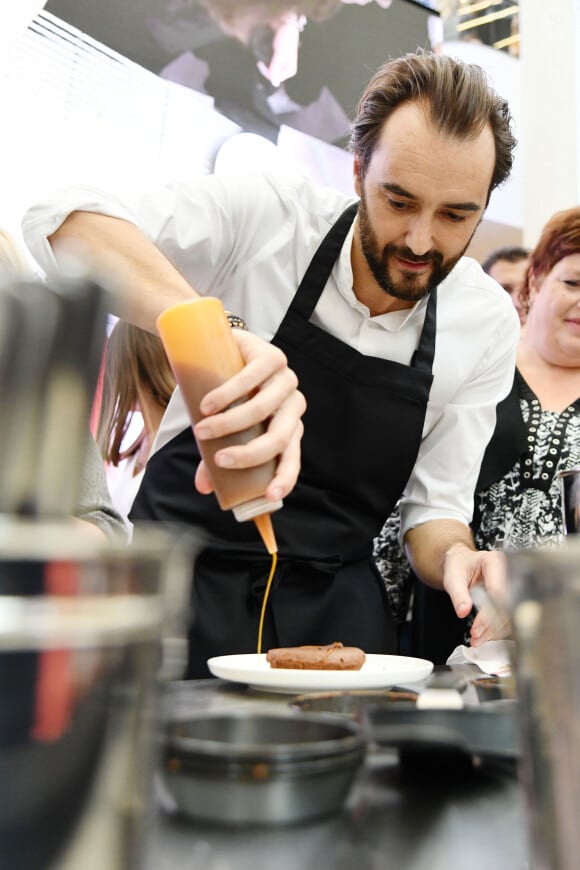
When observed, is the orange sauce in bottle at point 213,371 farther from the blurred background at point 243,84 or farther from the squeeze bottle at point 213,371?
the blurred background at point 243,84

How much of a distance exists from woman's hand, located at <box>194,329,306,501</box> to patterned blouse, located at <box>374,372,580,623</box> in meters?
1.20

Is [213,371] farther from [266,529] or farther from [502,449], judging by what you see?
[502,449]

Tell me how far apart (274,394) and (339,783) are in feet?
1.73

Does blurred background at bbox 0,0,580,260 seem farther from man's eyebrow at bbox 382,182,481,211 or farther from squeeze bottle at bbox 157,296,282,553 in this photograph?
squeeze bottle at bbox 157,296,282,553

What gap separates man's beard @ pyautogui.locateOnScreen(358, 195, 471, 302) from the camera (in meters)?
1.74

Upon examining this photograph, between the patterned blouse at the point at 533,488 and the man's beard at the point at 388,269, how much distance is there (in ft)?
1.98

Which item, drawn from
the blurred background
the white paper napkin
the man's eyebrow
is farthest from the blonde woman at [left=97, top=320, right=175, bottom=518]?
the white paper napkin

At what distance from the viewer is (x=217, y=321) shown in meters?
0.97

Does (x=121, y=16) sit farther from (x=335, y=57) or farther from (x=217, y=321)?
(x=217, y=321)

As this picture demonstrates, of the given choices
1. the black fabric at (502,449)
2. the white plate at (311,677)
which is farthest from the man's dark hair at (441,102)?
the white plate at (311,677)

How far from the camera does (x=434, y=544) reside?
1784 millimetres

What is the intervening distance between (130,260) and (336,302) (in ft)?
2.08

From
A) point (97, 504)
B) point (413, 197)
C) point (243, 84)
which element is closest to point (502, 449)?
point (413, 197)

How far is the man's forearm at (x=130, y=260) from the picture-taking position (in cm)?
128
